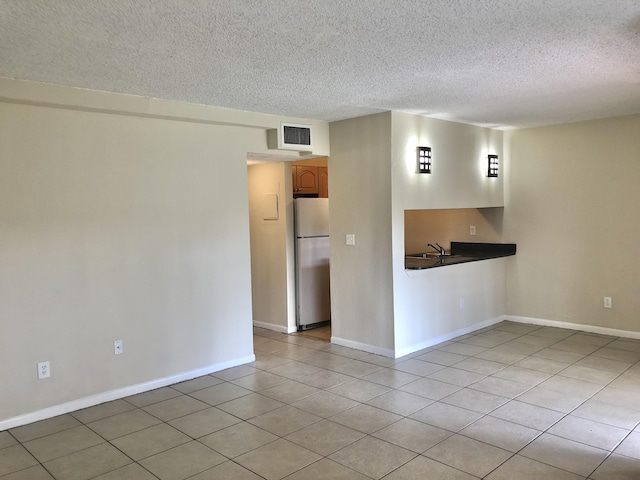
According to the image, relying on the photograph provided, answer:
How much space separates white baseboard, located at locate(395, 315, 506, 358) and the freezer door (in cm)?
152

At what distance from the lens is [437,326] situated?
5328mm

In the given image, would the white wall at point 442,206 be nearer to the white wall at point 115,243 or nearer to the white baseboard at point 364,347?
the white baseboard at point 364,347

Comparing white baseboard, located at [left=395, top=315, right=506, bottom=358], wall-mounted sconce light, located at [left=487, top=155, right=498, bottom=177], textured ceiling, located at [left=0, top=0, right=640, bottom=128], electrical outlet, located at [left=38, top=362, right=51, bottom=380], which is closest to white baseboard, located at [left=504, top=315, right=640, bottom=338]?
white baseboard, located at [left=395, top=315, right=506, bottom=358]

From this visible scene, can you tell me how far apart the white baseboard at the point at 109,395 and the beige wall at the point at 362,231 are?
121cm

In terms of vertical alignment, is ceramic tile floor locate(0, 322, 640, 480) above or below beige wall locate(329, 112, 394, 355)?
below

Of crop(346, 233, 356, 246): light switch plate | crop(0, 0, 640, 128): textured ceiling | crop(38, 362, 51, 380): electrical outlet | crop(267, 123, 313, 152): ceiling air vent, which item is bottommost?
crop(38, 362, 51, 380): electrical outlet

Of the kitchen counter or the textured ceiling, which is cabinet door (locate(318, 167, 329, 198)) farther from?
the textured ceiling

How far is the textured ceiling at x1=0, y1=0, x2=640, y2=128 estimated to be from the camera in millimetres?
2305

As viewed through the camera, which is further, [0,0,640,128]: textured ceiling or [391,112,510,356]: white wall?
[391,112,510,356]: white wall

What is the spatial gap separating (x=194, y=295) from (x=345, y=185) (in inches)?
76.3

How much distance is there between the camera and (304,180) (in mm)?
6434

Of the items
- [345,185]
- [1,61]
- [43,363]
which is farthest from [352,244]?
[1,61]

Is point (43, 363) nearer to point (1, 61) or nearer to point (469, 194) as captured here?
point (1, 61)

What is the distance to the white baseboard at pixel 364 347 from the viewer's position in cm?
489
